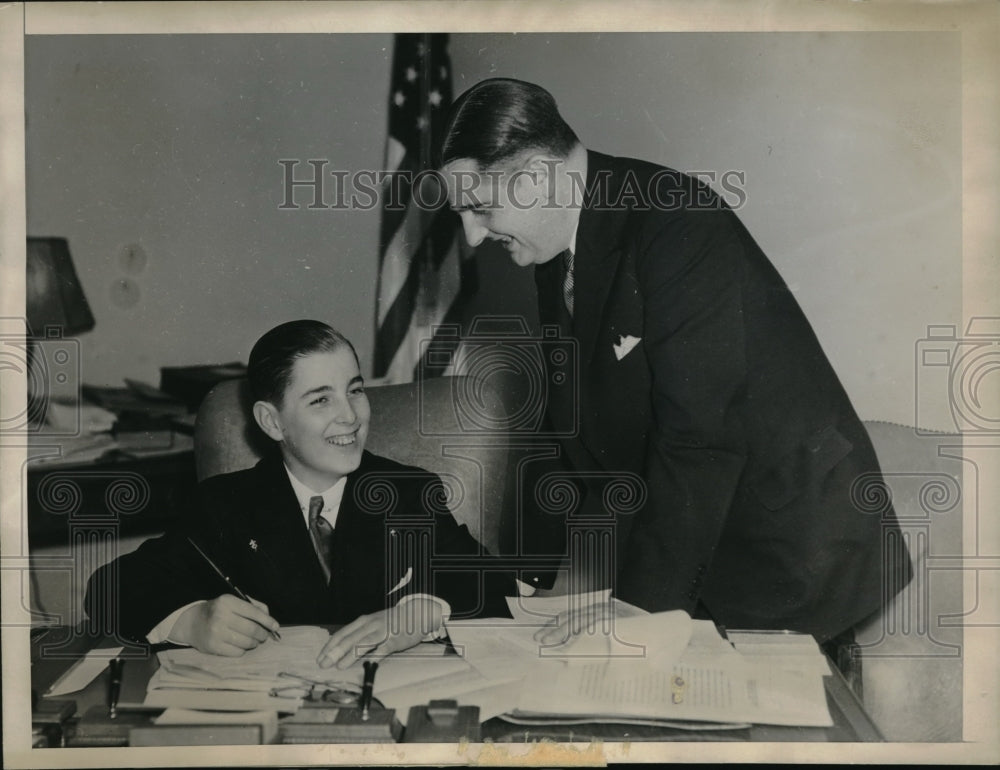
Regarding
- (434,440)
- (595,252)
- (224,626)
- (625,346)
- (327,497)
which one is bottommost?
(224,626)

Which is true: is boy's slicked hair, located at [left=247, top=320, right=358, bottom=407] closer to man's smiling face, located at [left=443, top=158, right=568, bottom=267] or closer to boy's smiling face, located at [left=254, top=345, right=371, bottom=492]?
boy's smiling face, located at [left=254, top=345, right=371, bottom=492]

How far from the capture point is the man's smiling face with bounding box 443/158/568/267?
252 cm

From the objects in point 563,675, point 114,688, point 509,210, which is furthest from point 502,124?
point 114,688

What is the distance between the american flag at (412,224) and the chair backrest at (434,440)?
0.25 feet

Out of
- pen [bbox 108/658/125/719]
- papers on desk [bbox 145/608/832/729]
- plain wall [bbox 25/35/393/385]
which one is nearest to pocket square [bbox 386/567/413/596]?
papers on desk [bbox 145/608/832/729]

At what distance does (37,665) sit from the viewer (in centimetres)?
257

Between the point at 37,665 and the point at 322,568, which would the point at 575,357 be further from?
the point at 37,665

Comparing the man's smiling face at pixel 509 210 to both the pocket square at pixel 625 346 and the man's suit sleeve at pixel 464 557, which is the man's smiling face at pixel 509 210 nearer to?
the pocket square at pixel 625 346

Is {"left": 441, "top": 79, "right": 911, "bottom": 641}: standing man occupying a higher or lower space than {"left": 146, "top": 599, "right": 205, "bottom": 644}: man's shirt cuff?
higher

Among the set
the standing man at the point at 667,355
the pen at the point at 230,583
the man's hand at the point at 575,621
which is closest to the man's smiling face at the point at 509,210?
the standing man at the point at 667,355

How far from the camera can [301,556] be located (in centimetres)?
254

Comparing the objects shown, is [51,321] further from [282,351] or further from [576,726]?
[576,726]

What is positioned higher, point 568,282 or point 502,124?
point 502,124

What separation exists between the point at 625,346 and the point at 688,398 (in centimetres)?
18
